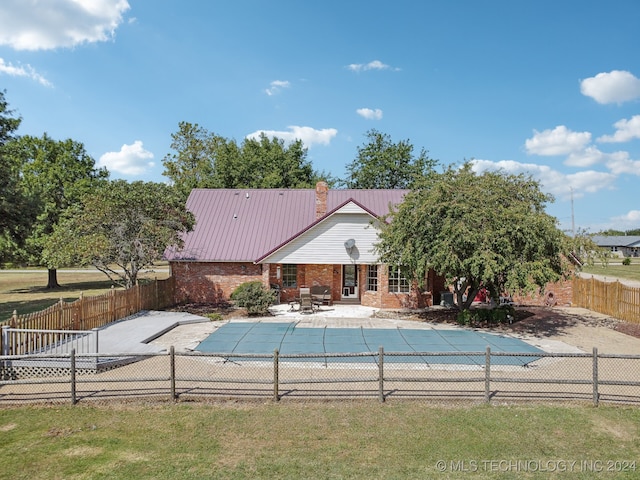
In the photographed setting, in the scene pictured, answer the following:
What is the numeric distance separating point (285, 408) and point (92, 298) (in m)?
10.1

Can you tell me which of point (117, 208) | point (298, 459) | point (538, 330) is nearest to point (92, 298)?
point (117, 208)

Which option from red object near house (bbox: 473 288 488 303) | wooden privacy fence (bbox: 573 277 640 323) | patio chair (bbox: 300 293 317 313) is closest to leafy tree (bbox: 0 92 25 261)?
patio chair (bbox: 300 293 317 313)

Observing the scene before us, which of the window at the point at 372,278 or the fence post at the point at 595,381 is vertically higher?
the window at the point at 372,278

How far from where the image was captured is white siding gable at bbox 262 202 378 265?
22672 mm

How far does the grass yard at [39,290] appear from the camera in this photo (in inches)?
940

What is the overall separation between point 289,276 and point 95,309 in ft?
35.1

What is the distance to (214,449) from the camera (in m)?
7.57

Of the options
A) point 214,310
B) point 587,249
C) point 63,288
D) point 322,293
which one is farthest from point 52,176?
point 587,249

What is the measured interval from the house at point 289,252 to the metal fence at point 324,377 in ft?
26.7

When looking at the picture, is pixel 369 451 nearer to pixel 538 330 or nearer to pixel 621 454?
pixel 621 454

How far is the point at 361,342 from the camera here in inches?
605

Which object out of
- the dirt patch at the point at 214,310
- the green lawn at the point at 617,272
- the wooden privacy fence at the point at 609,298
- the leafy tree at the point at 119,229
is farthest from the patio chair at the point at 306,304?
the green lawn at the point at 617,272

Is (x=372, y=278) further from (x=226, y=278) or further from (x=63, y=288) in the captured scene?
(x=63, y=288)

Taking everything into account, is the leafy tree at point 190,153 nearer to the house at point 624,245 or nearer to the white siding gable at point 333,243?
the white siding gable at point 333,243
